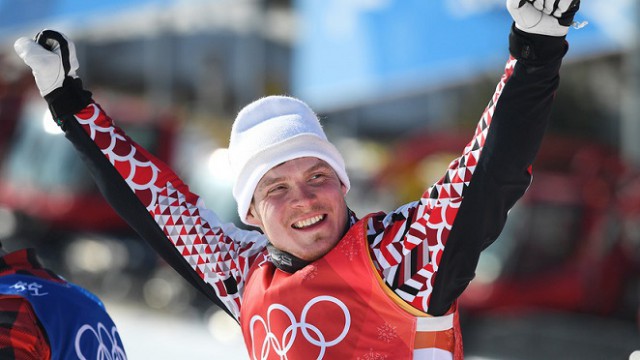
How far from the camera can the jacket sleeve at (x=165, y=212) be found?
234cm

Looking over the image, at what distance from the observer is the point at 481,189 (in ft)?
5.76

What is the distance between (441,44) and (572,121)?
11238 millimetres

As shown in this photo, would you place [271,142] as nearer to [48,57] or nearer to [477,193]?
[477,193]

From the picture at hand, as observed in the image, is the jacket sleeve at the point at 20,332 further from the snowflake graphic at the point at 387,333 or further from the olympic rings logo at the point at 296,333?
the snowflake graphic at the point at 387,333

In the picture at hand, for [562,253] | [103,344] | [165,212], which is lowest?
[562,253]

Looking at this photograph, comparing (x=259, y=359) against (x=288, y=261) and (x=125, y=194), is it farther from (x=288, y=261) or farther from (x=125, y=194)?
(x=125, y=194)

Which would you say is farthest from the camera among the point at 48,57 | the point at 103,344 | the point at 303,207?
the point at 48,57

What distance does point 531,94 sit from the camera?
1691 mm

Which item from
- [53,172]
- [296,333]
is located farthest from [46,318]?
[53,172]

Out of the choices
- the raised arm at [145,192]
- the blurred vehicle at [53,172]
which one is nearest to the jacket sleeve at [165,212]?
the raised arm at [145,192]

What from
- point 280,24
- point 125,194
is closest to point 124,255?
point 125,194

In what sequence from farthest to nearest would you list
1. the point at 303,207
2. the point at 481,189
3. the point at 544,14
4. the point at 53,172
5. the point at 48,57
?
1. the point at 53,172
2. the point at 48,57
3. the point at 303,207
4. the point at 481,189
5. the point at 544,14

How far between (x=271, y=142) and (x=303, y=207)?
0.16 meters

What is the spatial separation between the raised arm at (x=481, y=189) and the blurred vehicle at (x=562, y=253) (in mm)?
5475
